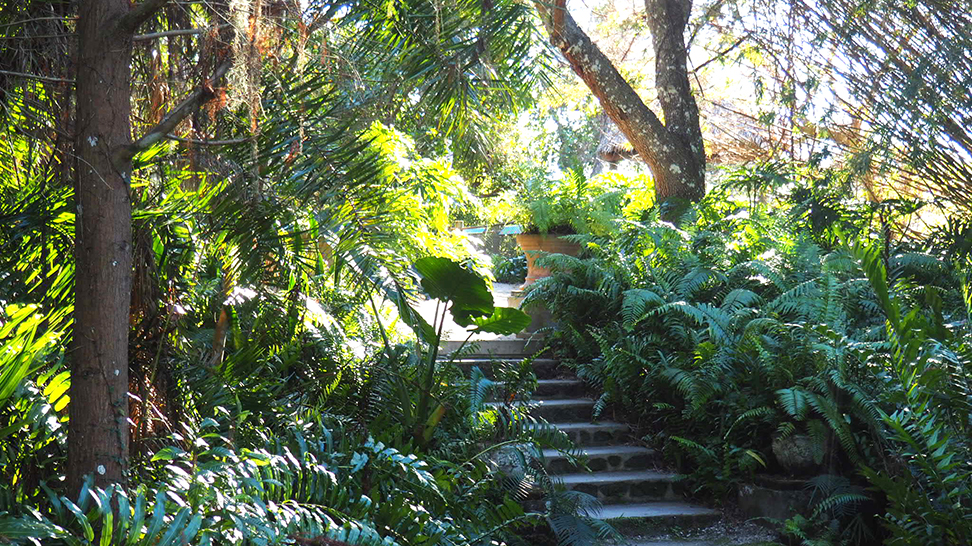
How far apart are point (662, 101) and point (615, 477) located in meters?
4.82

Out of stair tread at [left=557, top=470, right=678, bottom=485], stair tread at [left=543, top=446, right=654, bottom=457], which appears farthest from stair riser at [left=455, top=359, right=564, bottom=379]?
stair tread at [left=557, top=470, right=678, bottom=485]

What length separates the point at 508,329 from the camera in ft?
15.4

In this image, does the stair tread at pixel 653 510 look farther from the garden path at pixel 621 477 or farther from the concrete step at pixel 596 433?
the concrete step at pixel 596 433

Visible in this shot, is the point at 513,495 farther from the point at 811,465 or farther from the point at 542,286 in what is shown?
the point at 542,286

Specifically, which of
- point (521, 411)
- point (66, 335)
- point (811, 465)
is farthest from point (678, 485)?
point (66, 335)

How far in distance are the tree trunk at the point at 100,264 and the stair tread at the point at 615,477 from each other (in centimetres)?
323

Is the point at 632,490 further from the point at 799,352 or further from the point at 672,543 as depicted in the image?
the point at 799,352

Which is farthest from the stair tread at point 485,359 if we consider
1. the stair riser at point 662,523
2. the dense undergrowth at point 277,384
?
the stair riser at point 662,523

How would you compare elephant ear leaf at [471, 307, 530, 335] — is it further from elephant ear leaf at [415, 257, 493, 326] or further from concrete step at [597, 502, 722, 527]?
concrete step at [597, 502, 722, 527]

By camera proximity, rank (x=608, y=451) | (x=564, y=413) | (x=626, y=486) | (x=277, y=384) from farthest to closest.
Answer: (x=564, y=413), (x=608, y=451), (x=626, y=486), (x=277, y=384)

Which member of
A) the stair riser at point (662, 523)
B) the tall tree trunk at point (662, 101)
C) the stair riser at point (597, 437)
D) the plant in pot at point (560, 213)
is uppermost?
the tall tree trunk at point (662, 101)

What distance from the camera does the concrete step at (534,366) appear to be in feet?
20.1

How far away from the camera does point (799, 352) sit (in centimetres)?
468

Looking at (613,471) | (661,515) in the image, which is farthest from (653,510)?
(613,471)
